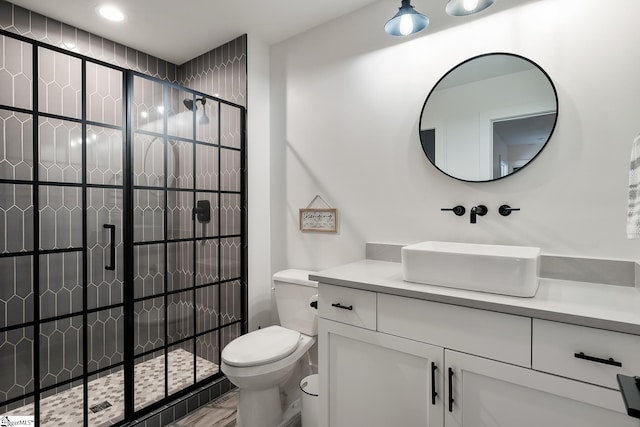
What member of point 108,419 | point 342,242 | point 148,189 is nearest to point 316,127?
point 342,242

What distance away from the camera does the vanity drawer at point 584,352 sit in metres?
0.92

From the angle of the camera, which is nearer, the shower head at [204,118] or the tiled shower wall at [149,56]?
the tiled shower wall at [149,56]

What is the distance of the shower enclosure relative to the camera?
1819mm

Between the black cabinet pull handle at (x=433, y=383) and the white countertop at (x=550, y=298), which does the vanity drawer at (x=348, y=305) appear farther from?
the black cabinet pull handle at (x=433, y=383)

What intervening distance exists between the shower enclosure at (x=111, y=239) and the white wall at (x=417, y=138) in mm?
560

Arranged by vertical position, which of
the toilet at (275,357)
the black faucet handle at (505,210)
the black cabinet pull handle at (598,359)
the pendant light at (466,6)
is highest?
the pendant light at (466,6)

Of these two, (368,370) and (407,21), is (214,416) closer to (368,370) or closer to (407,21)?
(368,370)

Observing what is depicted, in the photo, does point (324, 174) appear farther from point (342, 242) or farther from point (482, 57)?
point (482, 57)

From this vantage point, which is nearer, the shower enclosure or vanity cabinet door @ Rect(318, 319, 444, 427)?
vanity cabinet door @ Rect(318, 319, 444, 427)

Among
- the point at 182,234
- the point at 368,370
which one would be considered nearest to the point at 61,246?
the point at 182,234

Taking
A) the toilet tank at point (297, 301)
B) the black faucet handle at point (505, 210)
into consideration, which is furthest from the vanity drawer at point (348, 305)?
the black faucet handle at point (505, 210)

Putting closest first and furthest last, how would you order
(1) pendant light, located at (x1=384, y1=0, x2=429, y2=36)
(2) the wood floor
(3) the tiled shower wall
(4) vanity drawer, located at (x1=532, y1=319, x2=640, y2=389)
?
(4) vanity drawer, located at (x1=532, y1=319, x2=640, y2=389)
(1) pendant light, located at (x1=384, y1=0, x2=429, y2=36)
(2) the wood floor
(3) the tiled shower wall

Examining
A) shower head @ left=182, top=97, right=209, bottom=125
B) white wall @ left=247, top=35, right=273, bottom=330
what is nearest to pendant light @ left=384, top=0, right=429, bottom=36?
white wall @ left=247, top=35, right=273, bottom=330

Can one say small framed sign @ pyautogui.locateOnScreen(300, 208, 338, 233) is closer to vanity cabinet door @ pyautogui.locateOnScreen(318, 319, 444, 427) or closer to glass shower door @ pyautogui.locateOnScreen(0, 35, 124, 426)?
vanity cabinet door @ pyautogui.locateOnScreen(318, 319, 444, 427)
